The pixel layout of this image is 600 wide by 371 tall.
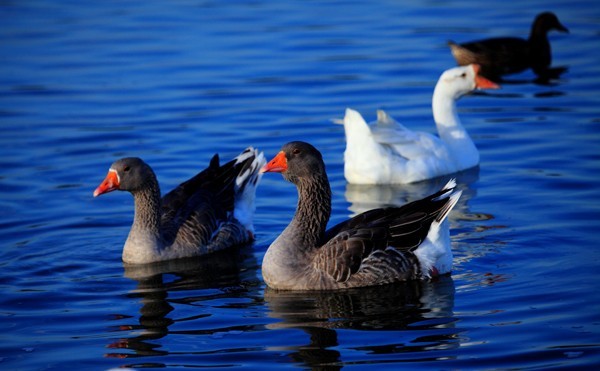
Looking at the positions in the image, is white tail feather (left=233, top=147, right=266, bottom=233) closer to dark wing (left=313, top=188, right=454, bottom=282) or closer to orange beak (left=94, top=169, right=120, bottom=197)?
orange beak (left=94, top=169, right=120, bottom=197)

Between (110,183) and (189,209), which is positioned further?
(189,209)

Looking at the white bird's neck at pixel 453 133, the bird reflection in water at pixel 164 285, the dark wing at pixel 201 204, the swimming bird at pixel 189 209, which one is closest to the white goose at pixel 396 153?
the white bird's neck at pixel 453 133

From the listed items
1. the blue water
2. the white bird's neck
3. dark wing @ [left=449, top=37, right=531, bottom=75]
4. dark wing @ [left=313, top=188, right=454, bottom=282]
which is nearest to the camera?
the blue water

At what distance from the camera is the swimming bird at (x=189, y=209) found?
1102 centimetres

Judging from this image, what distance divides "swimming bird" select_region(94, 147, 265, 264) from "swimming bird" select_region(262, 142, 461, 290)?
1597 millimetres

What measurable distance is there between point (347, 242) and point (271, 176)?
4.92m

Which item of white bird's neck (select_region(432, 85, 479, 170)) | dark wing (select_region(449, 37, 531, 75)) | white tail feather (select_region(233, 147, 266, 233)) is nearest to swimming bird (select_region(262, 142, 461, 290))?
white tail feather (select_region(233, 147, 266, 233))

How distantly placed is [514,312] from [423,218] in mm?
1459

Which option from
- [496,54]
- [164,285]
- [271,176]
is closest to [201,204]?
[164,285]

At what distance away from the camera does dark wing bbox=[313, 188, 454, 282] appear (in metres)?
9.76

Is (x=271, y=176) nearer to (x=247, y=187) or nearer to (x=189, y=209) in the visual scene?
(x=247, y=187)

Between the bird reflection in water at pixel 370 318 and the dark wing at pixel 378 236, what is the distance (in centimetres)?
28

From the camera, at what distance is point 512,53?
777 inches

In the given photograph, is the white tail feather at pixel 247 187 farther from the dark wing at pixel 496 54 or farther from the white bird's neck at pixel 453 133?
the dark wing at pixel 496 54
